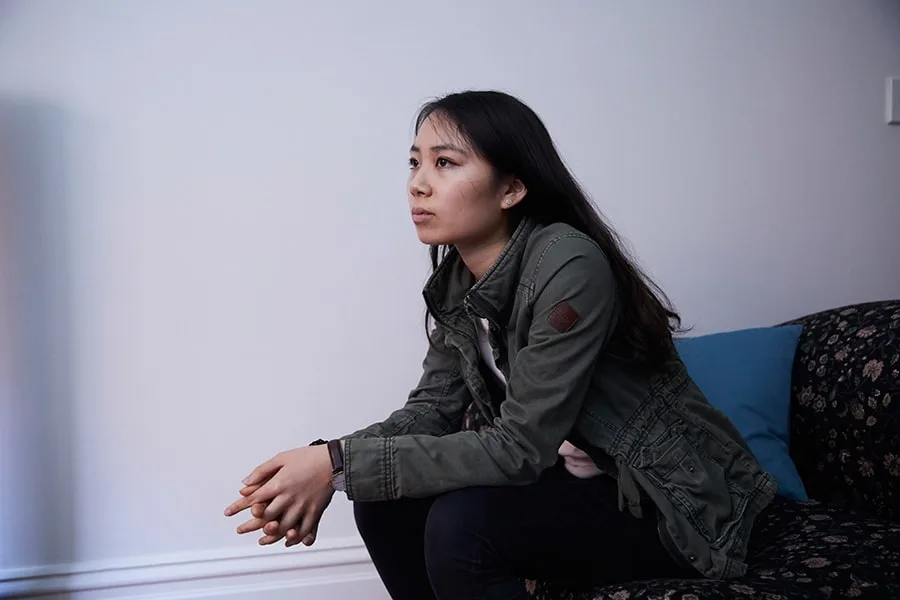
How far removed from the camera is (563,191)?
1203 mm

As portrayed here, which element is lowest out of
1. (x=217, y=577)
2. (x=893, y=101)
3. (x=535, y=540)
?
(x=217, y=577)

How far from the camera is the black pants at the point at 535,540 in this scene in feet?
3.30

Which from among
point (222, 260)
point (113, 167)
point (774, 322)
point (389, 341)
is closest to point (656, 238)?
point (774, 322)

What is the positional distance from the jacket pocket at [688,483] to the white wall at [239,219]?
0.80m

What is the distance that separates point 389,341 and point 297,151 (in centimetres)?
45

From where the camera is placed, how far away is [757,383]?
5.07ft

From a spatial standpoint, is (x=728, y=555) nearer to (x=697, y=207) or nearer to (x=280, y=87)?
(x=697, y=207)

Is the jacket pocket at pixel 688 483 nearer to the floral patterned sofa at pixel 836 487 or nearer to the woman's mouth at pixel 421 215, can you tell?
the floral patterned sofa at pixel 836 487

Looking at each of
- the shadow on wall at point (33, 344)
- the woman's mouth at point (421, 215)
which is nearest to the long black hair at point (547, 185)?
the woman's mouth at point (421, 215)

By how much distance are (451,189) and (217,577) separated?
1.04 meters

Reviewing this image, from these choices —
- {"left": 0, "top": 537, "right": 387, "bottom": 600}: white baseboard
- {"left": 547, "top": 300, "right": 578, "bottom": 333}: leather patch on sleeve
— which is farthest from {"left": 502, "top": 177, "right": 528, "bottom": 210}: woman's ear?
{"left": 0, "top": 537, "right": 387, "bottom": 600}: white baseboard

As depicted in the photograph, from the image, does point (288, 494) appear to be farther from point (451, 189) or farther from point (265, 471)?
point (451, 189)

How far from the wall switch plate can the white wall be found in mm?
395

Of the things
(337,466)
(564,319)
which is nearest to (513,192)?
(564,319)
